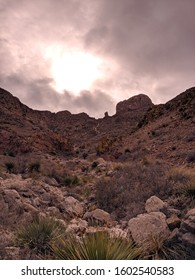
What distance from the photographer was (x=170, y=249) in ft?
20.0

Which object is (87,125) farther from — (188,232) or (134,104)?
(188,232)

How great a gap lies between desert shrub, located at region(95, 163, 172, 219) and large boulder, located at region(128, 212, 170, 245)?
269cm

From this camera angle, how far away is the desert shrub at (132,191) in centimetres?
1050

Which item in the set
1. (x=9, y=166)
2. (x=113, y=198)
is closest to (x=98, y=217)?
(x=113, y=198)

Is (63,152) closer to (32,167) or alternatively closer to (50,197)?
(32,167)

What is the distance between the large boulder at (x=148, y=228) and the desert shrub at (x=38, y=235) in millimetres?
1314

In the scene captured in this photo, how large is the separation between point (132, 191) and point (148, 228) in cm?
503

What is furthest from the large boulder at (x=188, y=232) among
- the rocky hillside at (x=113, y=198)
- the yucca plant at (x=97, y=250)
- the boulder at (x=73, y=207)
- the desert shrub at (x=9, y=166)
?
the desert shrub at (x=9, y=166)

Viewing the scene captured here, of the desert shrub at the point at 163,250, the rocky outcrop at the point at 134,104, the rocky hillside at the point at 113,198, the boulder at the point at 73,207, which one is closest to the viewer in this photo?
the desert shrub at the point at 163,250

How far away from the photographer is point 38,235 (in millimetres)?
6344

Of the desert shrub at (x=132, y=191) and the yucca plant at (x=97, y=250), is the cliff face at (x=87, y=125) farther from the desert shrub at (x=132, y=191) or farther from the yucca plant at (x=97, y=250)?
the yucca plant at (x=97, y=250)

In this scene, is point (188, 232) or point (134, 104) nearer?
point (188, 232)

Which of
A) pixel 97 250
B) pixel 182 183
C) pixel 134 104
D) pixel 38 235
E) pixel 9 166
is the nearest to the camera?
pixel 97 250

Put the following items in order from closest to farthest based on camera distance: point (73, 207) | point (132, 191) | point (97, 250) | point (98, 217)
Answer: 1. point (97, 250)
2. point (98, 217)
3. point (73, 207)
4. point (132, 191)
